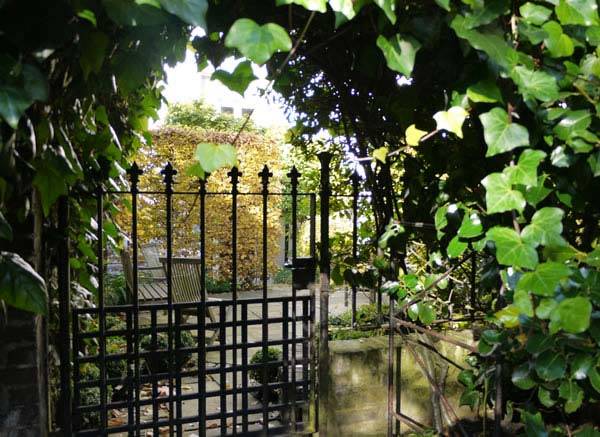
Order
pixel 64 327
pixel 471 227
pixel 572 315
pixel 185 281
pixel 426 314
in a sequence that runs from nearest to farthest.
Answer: pixel 572 315 < pixel 471 227 < pixel 426 314 < pixel 64 327 < pixel 185 281

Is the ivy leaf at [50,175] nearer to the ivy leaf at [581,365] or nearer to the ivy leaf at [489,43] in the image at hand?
the ivy leaf at [489,43]

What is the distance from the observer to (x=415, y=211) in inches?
97.7

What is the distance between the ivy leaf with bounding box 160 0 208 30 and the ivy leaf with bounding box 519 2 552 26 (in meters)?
0.79

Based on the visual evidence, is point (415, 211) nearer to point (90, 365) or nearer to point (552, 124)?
point (552, 124)

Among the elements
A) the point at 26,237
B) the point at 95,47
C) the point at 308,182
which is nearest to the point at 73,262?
the point at 26,237

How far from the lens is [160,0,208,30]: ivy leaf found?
1109mm

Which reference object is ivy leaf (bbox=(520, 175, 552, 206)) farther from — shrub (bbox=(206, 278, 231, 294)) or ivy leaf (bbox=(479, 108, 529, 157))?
shrub (bbox=(206, 278, 231, 294))

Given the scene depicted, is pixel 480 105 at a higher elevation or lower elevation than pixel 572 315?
higher

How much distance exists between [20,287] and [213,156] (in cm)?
57

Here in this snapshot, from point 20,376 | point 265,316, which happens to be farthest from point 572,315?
point 20,376

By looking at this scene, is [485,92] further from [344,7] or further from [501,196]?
[344,7]

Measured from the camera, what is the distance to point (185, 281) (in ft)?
19.2

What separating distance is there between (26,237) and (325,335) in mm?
1615

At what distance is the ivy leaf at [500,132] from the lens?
135 cm
